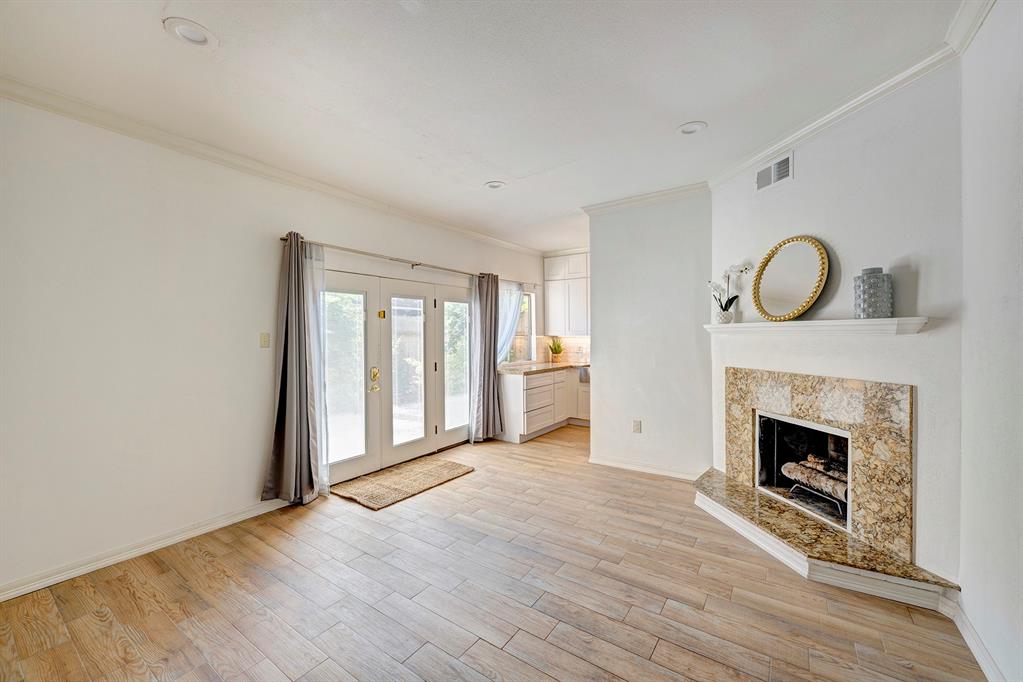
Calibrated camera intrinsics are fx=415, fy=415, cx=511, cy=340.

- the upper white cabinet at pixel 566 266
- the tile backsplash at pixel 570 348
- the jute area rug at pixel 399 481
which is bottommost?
the jute area rug at pixel 399 481

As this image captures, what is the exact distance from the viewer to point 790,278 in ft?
9.50

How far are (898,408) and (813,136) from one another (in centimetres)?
179

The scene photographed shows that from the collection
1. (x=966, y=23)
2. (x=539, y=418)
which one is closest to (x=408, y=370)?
(x=539, y=418)

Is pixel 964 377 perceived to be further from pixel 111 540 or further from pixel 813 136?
pixel 111 540

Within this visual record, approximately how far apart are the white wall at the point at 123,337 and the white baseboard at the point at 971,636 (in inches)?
169

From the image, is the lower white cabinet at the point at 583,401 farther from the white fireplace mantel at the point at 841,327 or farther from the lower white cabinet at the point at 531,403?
the white fireplace mantel at the point at 841,327

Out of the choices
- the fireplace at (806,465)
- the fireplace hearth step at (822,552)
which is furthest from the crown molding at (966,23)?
the fireplace hearth step at (822,552)

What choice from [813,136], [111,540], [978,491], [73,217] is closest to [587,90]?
[813,136]

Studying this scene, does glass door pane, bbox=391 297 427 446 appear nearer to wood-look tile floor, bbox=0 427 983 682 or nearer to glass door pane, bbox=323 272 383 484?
glass door pane, bbox=323 272 383 484

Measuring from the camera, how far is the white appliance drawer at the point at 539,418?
5527mm

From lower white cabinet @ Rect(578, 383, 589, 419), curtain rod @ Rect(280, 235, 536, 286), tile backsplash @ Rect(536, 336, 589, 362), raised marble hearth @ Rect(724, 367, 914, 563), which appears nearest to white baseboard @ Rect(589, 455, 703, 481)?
raised marble hearth @ Rect(724, 367, 914, 563)

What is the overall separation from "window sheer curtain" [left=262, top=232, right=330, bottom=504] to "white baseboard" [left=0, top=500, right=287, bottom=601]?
188mm

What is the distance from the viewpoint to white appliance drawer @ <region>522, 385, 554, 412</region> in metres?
5.49

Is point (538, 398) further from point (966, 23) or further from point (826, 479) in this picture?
point (966, 23)
